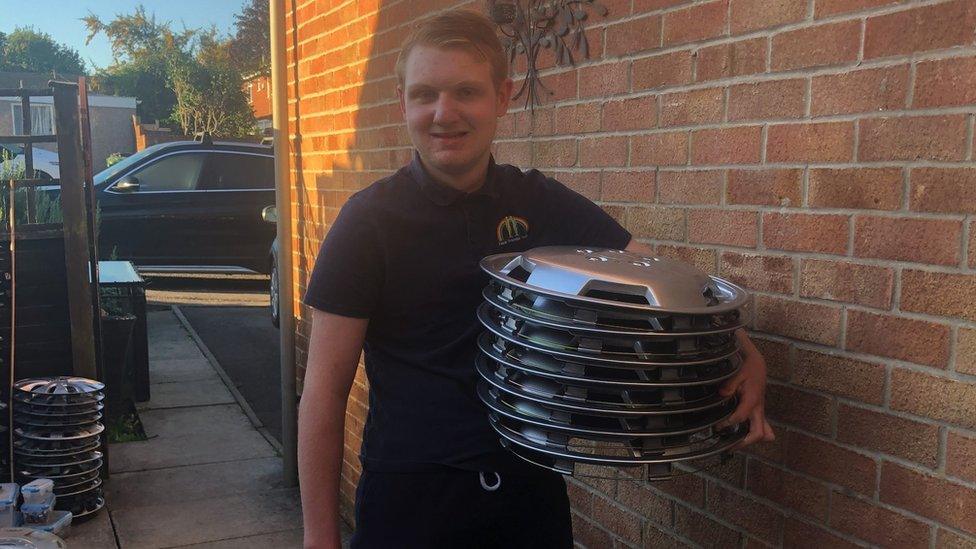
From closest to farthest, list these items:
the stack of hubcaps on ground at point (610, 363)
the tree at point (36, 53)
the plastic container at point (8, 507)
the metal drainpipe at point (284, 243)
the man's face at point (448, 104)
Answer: the stack of hubcaps on ground at point (610, 363) < the man's face at point (448, 104) < the plastic container at point (8, 507) < the metal drainpipe at point (284, 243) < the tree at point (36, 53)

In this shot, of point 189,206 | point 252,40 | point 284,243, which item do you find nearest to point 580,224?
point 284,243

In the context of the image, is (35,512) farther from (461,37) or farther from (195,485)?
(461,37)

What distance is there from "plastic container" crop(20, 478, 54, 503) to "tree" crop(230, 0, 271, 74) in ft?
96.8

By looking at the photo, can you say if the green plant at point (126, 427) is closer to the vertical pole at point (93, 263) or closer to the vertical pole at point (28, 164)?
the vertical pole at point (93, 263)

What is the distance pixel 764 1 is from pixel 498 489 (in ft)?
3.97

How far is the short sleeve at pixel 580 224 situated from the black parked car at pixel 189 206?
9861 millimetres

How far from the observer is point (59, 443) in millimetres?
4527

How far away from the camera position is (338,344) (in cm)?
179

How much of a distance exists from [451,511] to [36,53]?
2971 inches

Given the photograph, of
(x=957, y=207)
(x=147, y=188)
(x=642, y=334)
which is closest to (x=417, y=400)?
(x=642, y=334)

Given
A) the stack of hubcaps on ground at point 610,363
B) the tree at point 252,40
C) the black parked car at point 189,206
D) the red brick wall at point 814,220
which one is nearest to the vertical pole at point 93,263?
the red brick wall at point 814,220

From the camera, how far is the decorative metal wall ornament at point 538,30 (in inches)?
98.5

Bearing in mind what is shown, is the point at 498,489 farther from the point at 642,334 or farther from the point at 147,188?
the point at 147,188

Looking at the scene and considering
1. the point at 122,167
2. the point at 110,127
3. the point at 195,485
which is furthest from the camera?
the point at 110,127
